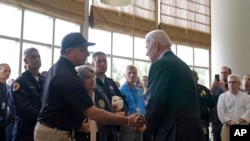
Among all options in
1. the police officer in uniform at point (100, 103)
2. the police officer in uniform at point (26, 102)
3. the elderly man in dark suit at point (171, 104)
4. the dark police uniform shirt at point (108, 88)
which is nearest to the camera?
the elderly man in dark suit at point (171, 104)

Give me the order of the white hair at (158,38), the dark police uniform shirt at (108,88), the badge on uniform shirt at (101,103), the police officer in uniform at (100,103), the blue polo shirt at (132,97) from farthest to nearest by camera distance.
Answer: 1. the blue polo shirt at (132,97)
2. the dark police uniform shirt at (108,88)
3. the badge on uniform shirt at (101,103)
4. the police officer in uniform at (100,103)
5. the white hair at (158,38)

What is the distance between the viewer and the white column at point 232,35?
31.6 feet

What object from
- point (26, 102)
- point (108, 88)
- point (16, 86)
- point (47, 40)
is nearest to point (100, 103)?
point (108, 88)

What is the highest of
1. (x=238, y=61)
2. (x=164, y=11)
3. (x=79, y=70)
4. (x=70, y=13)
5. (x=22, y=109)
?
(x=164, y=11)

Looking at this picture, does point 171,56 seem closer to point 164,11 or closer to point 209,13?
point 164,11

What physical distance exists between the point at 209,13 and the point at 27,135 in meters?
8.92

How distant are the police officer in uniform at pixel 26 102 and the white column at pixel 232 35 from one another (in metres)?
6.94

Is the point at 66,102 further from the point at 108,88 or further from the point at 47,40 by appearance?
the point at 47,40

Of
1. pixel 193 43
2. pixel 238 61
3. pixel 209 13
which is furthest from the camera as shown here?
pixel 209 13

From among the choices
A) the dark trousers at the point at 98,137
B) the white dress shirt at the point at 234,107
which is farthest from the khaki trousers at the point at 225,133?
the dark trousers at the point at 98,137

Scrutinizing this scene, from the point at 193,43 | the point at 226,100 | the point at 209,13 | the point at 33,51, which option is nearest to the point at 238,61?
the point at 193,43

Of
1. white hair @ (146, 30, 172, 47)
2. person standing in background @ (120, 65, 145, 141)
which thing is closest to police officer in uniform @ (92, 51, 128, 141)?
person standing in background @ (120, 65, 145, 141)

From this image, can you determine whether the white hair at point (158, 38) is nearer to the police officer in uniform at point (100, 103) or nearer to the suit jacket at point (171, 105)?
the suit jacket at point (171, 105)

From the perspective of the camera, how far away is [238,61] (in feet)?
31.6
